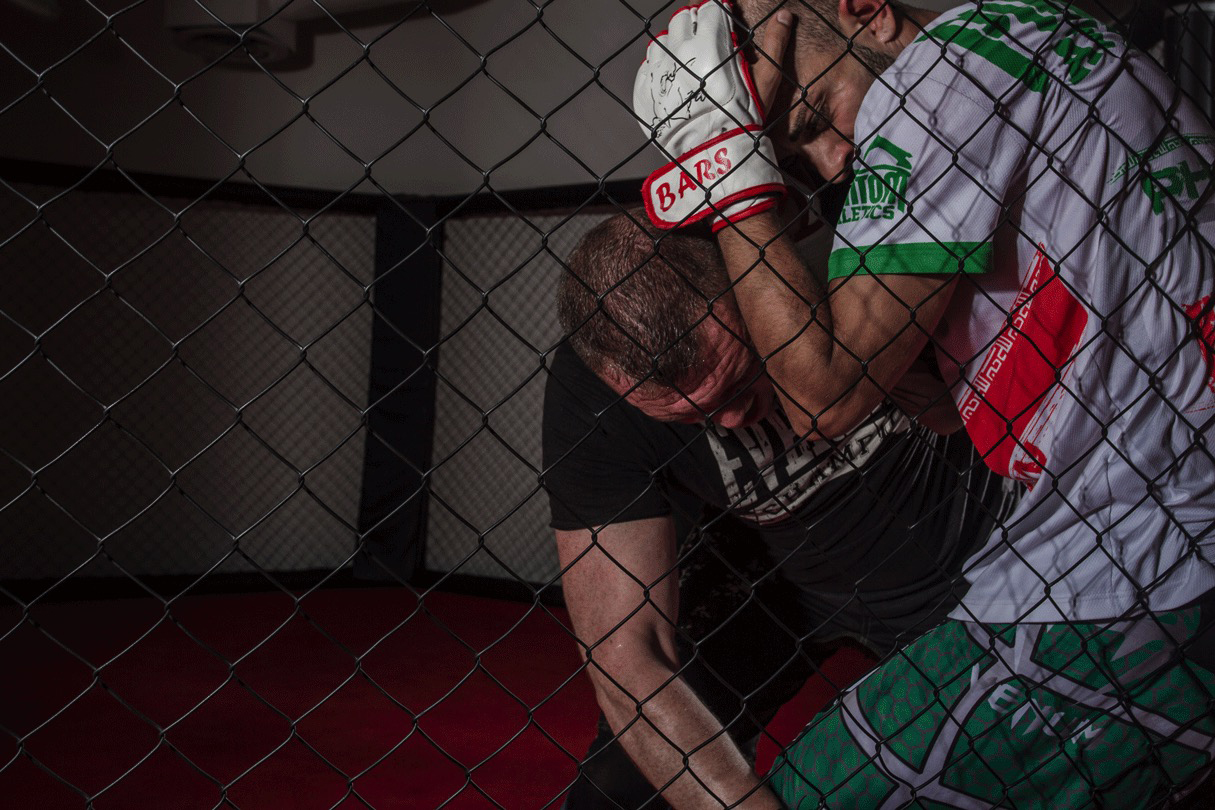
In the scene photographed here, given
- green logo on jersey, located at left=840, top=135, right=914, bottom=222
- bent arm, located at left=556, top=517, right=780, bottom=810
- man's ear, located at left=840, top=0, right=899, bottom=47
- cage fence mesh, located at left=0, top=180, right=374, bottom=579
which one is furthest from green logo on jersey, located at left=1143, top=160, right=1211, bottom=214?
cage fence mesh, located at left=0, top=180, right=374, bottom=579

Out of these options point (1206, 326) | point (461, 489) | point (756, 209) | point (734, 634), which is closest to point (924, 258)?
point (756, 209)

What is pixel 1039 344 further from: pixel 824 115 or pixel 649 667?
pixel 649 667

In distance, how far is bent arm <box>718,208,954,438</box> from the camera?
2.92ft

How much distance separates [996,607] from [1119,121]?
1.60 feet

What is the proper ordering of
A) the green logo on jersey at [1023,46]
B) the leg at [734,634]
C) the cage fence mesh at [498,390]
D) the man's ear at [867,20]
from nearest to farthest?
the green logo on jersey at [1023,46] → the man's ear at [867,20] → the leg at [734,634] → the cage fence mesh at [498,390]

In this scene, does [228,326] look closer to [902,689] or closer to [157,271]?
[157,271]

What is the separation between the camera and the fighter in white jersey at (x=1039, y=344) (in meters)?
0.88

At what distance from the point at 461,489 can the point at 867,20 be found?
2650mm

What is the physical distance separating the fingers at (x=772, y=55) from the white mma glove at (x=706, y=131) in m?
0.04

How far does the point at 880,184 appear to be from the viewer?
0.90 m

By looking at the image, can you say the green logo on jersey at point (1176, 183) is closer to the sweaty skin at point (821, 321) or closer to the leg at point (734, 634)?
the sweaty skin at point (821, 321)

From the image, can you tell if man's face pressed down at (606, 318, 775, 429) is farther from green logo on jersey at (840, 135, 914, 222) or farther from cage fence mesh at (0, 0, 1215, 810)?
green logo on jersey at (840, 135, 914, 222)

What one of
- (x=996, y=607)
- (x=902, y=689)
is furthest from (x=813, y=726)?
(x=996, y=607)

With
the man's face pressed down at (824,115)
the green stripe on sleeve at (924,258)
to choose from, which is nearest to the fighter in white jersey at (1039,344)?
the green stripe on sleeve at (924,258)
